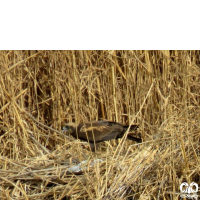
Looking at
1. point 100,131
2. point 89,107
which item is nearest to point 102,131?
point 100,131

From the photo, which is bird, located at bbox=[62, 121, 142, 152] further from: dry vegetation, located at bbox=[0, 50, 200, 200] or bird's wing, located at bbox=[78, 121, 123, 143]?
dry vegetation, located at bbox=[0, 50, 200, 200]

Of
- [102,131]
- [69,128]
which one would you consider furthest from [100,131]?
[69,128]

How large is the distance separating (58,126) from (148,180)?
124cm

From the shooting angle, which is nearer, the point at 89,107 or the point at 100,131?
the point at 100,131

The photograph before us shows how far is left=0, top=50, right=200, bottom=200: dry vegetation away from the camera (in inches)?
106

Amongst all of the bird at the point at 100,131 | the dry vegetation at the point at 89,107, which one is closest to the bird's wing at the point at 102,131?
the bird at the point at 100,131

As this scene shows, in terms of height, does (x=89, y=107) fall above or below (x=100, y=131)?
above

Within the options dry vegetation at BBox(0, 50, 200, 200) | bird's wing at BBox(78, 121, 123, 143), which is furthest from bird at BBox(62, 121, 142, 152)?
dry vegetation at BBox(0, 50, 200, 200)

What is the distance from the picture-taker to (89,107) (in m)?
3.45

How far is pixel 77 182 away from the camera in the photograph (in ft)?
8.31

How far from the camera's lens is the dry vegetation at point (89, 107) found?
2.70 m

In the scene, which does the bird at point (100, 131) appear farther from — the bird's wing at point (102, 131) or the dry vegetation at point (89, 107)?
the dry vegetation at point (89, 107)

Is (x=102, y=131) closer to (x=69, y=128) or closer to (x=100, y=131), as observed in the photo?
(x=100, y=131)

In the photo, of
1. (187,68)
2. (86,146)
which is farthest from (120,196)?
(187,68)
